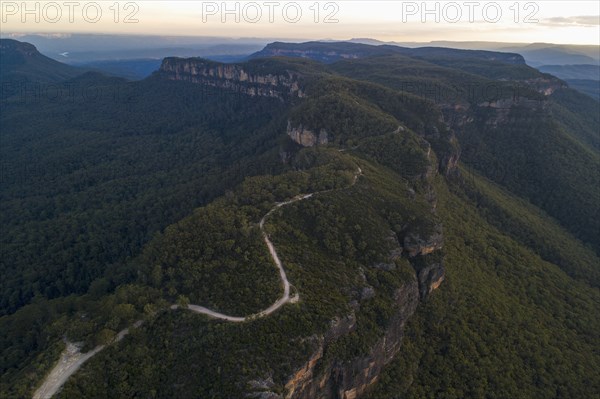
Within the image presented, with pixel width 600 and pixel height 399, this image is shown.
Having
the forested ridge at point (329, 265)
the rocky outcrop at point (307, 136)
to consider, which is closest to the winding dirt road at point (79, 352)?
the forested ridge at point (329, 265)

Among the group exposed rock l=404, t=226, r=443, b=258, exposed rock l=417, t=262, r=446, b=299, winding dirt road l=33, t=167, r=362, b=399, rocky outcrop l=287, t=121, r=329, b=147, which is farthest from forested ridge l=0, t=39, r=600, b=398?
rocky outcrop l=287, t=121, r=329, b=147

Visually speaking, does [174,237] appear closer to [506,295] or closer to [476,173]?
[506,295]

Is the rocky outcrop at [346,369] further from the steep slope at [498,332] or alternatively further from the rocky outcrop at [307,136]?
the rocky outcrop at [307,136]


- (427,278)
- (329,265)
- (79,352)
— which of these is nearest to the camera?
(79,352)

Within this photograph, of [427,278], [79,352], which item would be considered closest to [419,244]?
[427,278]

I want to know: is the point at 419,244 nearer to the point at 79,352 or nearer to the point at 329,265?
the point at 329,265

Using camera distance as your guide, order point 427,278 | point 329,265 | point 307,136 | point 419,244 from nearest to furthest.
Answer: point 329,265
point 419,244
point 427,278
point 307,136
